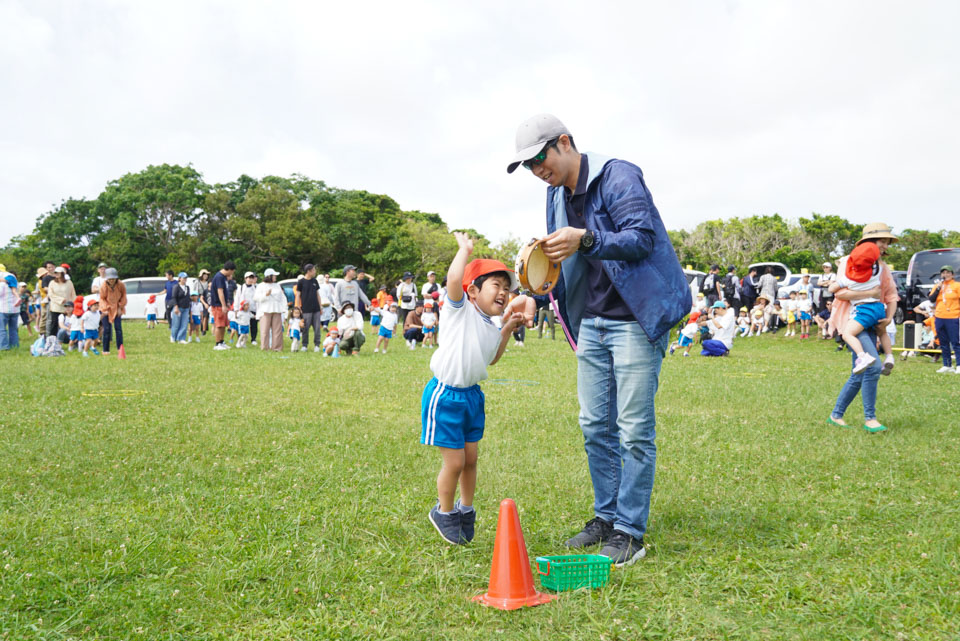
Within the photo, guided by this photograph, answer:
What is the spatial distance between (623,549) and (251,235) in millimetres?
51029

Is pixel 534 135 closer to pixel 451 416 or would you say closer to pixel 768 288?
pixel 451 416

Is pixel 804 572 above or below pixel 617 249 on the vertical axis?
below

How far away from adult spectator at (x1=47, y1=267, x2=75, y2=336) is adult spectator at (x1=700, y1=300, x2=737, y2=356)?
48.6 ft

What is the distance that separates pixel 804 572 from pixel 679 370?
33.8ft

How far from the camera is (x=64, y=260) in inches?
1953

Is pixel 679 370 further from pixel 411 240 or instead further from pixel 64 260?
pixel 64 260

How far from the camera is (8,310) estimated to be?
15438 mm

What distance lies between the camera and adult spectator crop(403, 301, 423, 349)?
19047 millimetres

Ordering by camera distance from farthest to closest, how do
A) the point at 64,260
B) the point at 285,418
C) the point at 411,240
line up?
the point at 411,240, the point at 64,260, the point at 285,418

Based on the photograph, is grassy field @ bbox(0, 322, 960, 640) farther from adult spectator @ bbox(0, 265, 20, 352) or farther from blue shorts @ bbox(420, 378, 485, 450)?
adult spectator @ bbox(0, 265, 20, 352)

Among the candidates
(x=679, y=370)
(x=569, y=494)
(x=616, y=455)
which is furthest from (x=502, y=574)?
(x=679, y=370)

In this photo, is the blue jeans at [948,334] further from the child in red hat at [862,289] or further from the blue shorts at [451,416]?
the blue shorts at [451,416]

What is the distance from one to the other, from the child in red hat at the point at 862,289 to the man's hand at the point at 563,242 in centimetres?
484

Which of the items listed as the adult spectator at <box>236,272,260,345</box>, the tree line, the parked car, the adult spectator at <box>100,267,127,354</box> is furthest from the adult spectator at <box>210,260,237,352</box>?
the tree line
